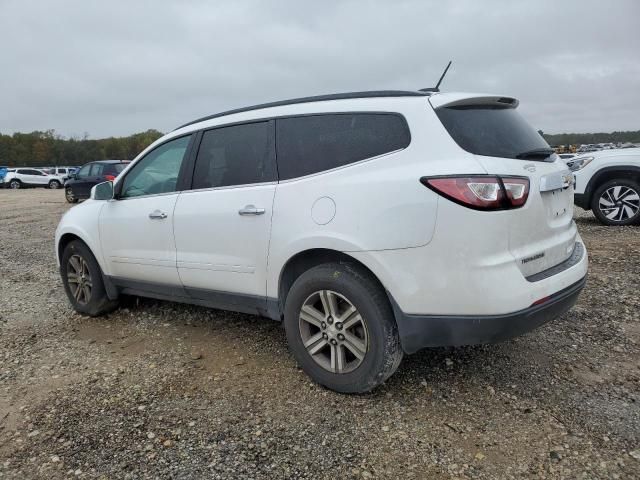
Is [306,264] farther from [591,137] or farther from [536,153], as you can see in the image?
[591,137]

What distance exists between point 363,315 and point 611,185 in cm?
699

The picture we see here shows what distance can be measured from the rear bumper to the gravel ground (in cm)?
47

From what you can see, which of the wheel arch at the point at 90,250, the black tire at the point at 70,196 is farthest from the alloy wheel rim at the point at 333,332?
the black tire at the point at 70,196

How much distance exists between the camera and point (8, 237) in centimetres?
1027

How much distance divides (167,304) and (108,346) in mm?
990

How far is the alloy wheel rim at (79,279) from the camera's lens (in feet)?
15.4

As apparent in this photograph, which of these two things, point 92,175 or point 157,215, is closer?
point 157,215

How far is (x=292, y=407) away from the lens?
9.64 feet

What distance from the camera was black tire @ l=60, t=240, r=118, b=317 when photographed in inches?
181

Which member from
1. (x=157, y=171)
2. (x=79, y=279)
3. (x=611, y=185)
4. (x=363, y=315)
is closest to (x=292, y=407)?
(x=363, y=315)

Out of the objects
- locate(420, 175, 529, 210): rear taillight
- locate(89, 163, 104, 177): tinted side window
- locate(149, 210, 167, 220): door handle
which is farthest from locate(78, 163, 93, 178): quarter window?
locate(420, 175, 529, 210): rear taillight

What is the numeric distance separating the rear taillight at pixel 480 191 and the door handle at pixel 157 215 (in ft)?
7.15

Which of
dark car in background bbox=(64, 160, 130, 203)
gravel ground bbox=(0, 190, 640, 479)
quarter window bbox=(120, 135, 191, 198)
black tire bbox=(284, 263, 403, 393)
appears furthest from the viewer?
dark car in background bbox=(64, 160, 130, 203)

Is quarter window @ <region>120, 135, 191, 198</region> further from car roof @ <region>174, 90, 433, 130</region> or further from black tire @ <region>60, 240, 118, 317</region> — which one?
black tire @ <region>60, 240, 118, 317</region>
